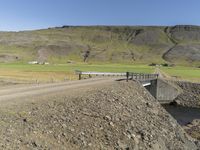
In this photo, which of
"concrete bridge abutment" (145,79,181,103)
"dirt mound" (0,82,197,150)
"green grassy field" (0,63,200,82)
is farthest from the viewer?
"concrete bridge abutment" (145,79,181,103)

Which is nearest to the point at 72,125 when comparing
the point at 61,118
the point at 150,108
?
the point at 61,118

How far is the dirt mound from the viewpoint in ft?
48.7

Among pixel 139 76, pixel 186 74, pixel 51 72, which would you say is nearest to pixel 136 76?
pixel 139 76

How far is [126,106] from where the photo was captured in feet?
84.3

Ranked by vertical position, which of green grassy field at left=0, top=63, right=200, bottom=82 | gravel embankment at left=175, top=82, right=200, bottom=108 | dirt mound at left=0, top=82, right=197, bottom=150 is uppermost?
dirt mound at left=0, top=82, right=197, bottom=150

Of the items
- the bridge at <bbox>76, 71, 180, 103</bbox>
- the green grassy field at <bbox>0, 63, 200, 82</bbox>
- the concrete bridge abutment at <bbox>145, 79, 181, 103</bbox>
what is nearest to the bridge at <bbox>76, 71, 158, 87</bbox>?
the bridge at <bbox>76, 71, 180, 103</bbox>

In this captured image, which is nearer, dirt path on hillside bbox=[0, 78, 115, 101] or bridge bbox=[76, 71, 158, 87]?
dirt path on hillside bbox=[0, 78, 115, 101]

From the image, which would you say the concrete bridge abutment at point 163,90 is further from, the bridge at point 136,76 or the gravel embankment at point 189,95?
the bridge at point 136,76

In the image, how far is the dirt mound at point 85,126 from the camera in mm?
14852

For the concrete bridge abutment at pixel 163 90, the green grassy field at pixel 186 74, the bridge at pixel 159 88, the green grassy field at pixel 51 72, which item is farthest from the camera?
the green grassy field at pixel 186 74

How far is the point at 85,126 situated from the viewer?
1772cm

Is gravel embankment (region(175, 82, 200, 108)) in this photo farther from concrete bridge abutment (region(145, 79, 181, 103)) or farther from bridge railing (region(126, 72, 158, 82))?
bridge railing (region(126, 72, 158, 82))

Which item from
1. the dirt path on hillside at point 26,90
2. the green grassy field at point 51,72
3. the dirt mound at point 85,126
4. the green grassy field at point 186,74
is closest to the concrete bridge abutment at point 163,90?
the green grassy field at point 186,74

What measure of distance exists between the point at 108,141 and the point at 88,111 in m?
3.43
